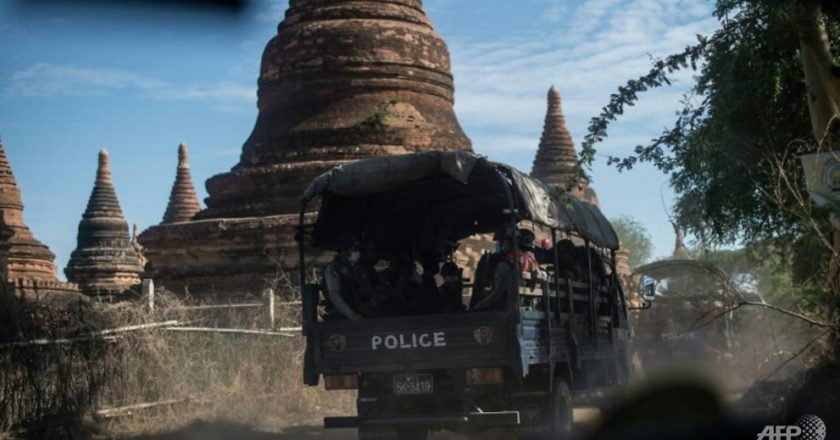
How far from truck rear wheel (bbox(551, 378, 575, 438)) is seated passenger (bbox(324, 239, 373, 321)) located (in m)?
1.81

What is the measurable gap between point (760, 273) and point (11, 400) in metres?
20.5

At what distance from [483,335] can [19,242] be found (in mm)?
21654

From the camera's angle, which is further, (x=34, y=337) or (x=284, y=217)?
(x=284, y=217)

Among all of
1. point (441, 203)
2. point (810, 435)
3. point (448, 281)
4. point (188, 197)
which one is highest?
point (188, 197)

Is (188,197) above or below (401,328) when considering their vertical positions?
above

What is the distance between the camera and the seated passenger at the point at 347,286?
10039mm

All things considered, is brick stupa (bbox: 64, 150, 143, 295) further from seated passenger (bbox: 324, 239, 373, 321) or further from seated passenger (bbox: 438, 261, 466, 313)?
seated passenger (bbox: 324, 239, 373, 321)

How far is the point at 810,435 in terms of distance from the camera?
8.55 metres

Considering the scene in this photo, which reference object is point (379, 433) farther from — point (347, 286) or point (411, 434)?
point (347, 286)

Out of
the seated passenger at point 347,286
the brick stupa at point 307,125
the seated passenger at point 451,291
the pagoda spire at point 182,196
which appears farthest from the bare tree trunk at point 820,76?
the pagoda spire at point 182,196

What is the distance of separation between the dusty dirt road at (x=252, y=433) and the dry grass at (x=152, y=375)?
0.95ft

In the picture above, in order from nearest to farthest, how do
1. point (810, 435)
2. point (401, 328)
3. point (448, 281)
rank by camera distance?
point (810, 435)
point (401, 328)
point (448, 281)

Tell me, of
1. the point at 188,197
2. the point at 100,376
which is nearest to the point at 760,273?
the point at 188,197

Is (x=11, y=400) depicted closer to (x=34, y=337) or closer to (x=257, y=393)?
→ (x=34, y=337)
